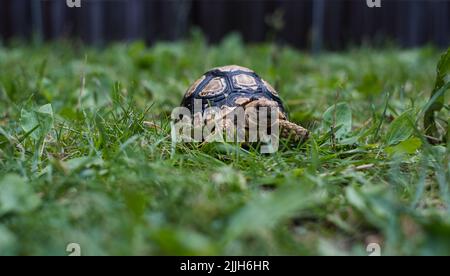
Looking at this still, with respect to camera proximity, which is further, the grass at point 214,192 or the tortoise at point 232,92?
the tortoise at point 232,92

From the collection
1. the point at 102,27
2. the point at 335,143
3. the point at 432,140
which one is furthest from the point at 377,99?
A: the point at 102,27

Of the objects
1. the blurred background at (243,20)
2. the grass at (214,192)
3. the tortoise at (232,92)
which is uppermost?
the blurred background at (243,20)

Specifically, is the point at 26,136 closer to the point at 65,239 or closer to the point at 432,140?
the point at 65,239

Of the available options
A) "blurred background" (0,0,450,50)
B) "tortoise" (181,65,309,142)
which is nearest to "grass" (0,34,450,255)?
"tortoise" (181,65,309,142)

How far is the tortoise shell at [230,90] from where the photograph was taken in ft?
7.29

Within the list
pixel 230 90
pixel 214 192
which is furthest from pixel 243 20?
pixel 214 192

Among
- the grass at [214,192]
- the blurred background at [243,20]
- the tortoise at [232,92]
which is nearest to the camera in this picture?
the grass at [214,192]

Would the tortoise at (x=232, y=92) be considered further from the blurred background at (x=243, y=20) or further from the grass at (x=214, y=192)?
the blurred background at (x=243, y=20)

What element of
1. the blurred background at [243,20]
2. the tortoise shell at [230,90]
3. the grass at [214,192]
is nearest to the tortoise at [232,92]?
the tortoise shell at [230,90]

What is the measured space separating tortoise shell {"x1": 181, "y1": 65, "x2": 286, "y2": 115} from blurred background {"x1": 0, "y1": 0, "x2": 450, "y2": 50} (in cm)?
611

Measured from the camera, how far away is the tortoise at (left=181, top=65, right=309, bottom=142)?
219 centimetres

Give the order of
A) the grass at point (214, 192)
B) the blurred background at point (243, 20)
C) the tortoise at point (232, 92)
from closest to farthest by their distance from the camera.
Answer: the grass at point (214, 192) → the tortoise at point (232, 92) → the blurred background at point (243, 20)

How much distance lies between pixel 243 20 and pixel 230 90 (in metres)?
6.92
